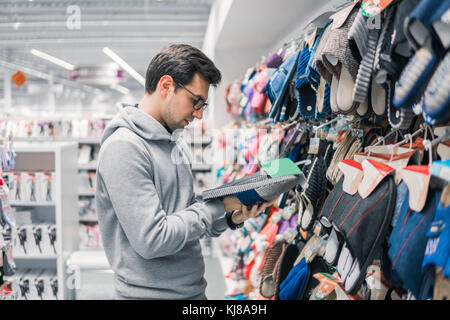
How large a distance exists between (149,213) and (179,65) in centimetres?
52

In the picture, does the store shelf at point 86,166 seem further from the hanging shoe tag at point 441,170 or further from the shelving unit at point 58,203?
the hanging shoe tag at point 441,170

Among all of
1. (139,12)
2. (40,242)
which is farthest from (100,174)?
(139,12)

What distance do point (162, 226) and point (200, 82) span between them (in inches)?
21.1

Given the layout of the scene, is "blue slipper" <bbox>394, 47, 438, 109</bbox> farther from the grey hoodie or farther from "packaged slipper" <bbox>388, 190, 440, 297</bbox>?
the grey hoodie

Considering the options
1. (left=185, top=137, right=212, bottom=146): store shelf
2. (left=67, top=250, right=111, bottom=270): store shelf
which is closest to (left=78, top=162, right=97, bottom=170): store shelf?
(left=185, top=137, right=212, bottom=146): store shelf

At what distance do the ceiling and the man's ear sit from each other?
11.2ft

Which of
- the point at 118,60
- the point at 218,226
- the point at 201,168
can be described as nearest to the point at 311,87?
the point at 218,226

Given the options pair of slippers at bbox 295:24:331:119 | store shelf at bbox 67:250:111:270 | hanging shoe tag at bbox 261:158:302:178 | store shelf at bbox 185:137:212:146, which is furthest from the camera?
store shelf at bbox 185:137:212:146

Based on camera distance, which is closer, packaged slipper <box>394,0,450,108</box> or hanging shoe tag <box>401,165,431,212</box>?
packaged slipper <box>394,0,450,108</box>

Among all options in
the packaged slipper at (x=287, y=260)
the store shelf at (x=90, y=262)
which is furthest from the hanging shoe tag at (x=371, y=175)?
the store shelf at (x=90, y=262)

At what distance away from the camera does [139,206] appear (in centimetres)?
113

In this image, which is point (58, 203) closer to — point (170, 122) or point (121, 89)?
point (170, 122)

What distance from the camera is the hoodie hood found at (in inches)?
49.5
